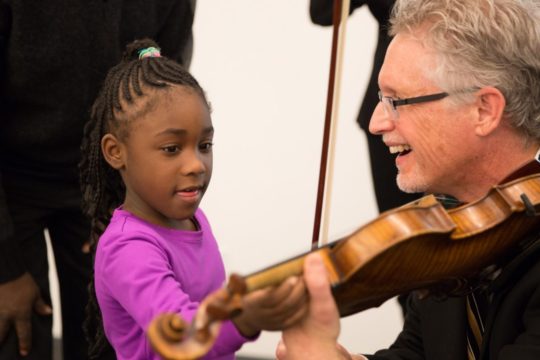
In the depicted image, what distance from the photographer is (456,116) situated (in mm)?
1311

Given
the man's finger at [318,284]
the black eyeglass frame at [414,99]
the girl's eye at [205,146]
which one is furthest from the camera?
the girl's eye at [205,146]

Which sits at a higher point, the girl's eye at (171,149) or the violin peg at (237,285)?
the girl's eye at (171,149)

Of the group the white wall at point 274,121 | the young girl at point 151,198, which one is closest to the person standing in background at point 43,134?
the young girl at point 151,198

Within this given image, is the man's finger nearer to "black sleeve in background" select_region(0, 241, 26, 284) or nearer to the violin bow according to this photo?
the violin bow

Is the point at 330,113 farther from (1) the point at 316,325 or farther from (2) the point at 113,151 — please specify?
(1) the point at 316,325

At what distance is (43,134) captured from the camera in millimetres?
1798

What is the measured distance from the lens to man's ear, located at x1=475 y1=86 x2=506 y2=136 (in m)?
1.27

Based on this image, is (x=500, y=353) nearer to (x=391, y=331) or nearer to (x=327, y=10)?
(x=327, y=10)

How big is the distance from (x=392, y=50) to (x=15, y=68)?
80 cm

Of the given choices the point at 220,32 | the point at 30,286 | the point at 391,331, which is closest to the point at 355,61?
the point at 220,32

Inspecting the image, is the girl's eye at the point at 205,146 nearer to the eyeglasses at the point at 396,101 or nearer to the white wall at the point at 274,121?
the eyeglasses at the point at 396,101

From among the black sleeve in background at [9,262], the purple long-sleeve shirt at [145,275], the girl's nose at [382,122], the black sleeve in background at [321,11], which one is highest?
the black sleeve in background at [321,11]

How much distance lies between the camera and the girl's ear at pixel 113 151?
144 cm

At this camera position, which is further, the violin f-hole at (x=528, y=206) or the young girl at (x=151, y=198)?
the young girl at (x=151, y=198)
